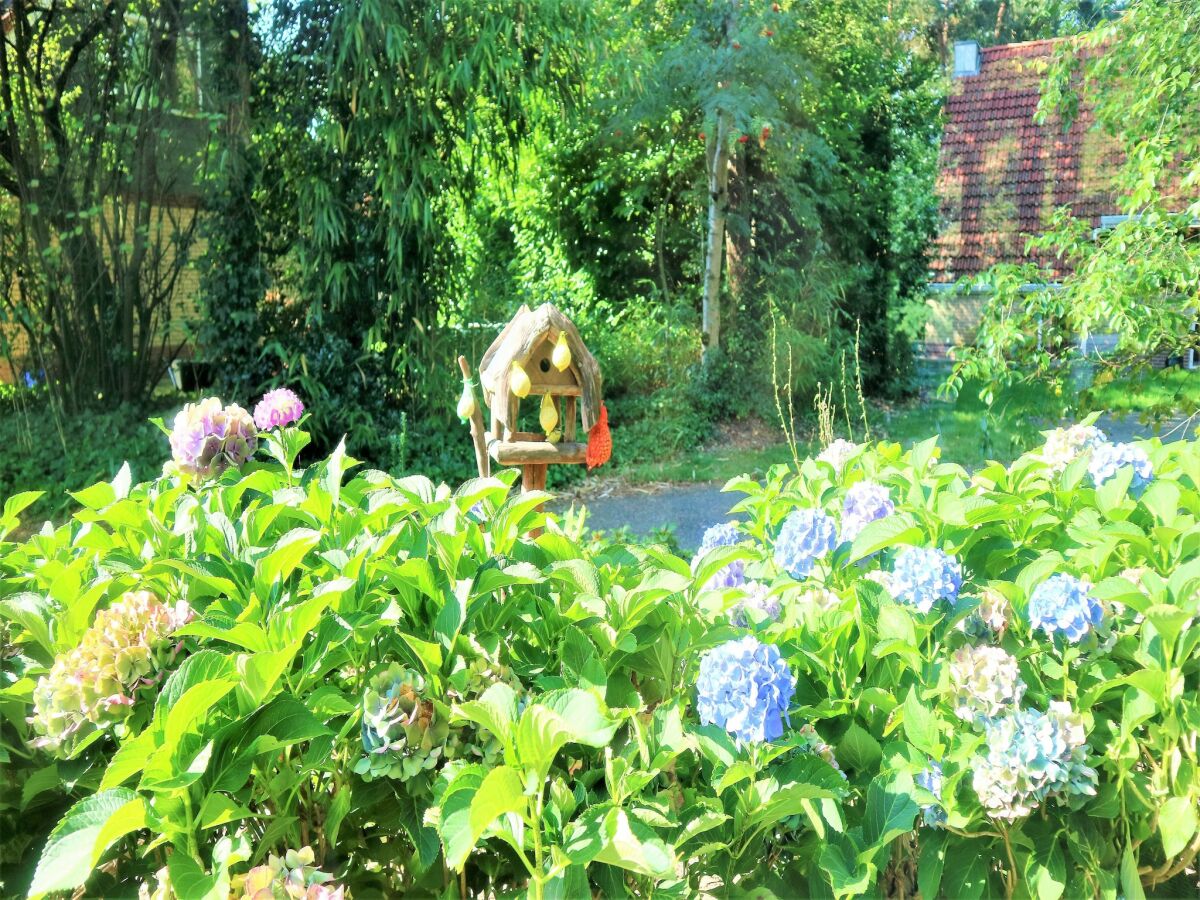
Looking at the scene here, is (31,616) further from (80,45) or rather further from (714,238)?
(714,238)

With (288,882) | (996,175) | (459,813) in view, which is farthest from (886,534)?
(996,175)

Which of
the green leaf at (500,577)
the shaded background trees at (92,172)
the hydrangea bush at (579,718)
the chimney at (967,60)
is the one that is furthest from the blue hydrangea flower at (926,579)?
the chimney at (967,60)

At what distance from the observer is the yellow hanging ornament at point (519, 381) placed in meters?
2.55

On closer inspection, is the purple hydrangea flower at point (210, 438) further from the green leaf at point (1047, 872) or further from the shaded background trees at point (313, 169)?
the shaded background trees at point (313, 169)

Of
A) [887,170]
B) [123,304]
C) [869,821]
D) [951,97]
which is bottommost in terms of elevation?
[869,821]

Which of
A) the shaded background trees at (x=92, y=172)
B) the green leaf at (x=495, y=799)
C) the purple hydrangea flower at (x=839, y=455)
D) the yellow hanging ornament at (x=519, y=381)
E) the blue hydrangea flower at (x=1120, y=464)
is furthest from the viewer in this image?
the shaded background trees at (x=92, y=172)

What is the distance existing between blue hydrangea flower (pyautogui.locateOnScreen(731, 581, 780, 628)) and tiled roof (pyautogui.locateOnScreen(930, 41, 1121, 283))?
1290 cm

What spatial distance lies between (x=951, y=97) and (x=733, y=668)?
1647cm

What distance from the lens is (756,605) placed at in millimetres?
1504

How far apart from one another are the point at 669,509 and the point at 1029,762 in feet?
18.4

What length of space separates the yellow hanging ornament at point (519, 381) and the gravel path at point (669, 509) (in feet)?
10.7

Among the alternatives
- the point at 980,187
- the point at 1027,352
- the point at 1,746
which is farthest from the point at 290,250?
the point at 980,187

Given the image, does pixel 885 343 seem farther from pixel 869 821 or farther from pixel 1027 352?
pixel 869 821

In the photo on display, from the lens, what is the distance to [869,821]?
3.73 feet
